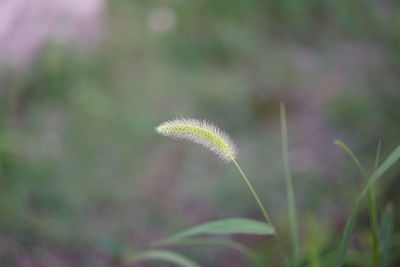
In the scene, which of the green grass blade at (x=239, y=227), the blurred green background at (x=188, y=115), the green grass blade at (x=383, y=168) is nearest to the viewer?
the green grass blade at (x=383, y=168)

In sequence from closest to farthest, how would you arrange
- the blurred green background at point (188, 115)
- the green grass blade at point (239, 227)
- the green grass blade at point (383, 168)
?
the green grass blade at point (383, 168), the green grass blade at point (239, 227), the blurred green background at point (188, 115)

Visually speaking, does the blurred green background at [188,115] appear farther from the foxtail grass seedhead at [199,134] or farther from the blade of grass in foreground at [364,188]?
the foxtail grass seedhead at [199,134]

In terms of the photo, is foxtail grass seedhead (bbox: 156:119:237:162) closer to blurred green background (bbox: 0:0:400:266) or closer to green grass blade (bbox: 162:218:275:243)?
green grass blade (bbox: 162:218:275:243)

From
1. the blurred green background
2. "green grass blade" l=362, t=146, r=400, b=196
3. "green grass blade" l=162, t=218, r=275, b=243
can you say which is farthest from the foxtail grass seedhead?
the blurred green background

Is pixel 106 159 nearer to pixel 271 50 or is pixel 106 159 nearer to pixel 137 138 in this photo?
pixel 137 138

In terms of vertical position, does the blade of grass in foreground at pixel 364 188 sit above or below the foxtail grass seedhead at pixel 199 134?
below

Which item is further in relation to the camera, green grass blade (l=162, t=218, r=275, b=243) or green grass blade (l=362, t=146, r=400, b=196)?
green grass blade (l=162, t=218, r=275, b=243)

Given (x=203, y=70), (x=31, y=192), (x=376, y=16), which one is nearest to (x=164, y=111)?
(x=203, y=70)

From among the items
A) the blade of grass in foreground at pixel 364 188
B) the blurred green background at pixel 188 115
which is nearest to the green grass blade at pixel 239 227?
the blade of grass in foreground at pixel 364 188
